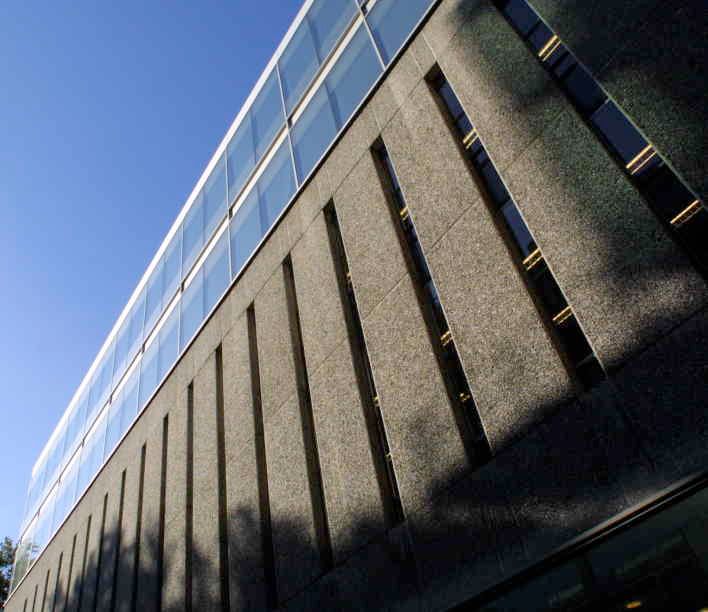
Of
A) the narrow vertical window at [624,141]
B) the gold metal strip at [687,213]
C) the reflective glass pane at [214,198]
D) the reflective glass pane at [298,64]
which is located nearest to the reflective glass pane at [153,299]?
the reflective glass pane at [214,198]

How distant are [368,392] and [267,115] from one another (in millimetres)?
9872

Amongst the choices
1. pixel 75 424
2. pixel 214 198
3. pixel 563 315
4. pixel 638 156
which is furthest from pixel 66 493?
pixel 638 156

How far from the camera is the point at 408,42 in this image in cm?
1149

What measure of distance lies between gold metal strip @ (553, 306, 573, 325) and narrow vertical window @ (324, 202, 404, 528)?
3360mm

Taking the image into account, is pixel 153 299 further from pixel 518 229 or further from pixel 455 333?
Answer: pixel 518 229

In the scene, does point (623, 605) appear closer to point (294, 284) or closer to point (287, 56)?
point (294, 284)

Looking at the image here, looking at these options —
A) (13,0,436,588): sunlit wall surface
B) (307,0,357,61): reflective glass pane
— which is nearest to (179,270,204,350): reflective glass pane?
(13,0,436,588): sunlit wall surface

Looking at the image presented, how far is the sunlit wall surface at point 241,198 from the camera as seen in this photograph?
13.1 metres

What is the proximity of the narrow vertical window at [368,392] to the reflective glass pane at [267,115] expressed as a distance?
15.2ft

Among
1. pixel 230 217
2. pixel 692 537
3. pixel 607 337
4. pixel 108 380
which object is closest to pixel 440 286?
pixel 607 337

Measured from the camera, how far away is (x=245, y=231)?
52.9 ft

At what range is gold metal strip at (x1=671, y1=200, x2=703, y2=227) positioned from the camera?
6629 millimetres

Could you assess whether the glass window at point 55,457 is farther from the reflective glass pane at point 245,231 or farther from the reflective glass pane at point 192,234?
the reflective glass pane at point 245,231

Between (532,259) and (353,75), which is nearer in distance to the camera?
(532,259)
